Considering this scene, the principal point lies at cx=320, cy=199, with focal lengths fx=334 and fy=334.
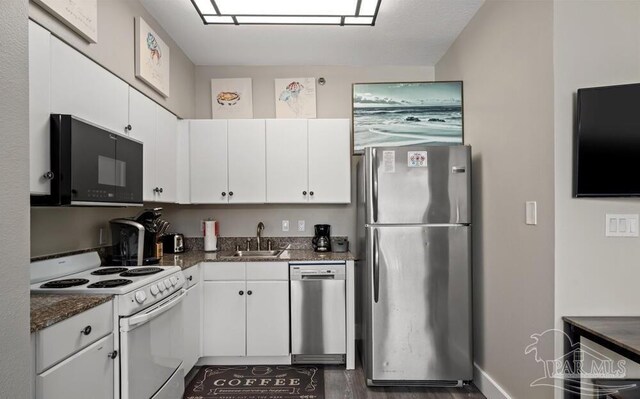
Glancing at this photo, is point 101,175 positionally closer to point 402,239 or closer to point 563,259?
point 402,239

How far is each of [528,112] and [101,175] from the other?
2.36 m

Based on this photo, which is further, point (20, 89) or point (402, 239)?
point (402, 239)

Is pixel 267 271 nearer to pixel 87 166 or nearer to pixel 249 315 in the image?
pixel 249 315

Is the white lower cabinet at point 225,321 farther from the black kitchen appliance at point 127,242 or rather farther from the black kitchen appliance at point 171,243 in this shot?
the black kitchen appliance at point 127,242

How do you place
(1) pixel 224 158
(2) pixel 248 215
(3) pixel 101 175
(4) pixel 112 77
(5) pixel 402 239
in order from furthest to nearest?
(2) pixel 248 215 → (1) pixel 224 158 → (5) pixel 402 239 → (4) pixel 112 77 → (3) pixel 101 175

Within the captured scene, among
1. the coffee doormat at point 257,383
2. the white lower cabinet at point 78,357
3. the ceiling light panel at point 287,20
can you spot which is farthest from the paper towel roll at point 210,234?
the ceiling light panel at point 287,20

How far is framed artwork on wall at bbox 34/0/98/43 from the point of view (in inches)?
62.6

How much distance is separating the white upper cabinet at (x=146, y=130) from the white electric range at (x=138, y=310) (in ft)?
1.96

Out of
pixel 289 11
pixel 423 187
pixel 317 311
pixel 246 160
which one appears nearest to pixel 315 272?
pixel 317 311

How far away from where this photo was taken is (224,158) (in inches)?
124

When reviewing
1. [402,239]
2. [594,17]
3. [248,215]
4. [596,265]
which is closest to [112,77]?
[248,215]

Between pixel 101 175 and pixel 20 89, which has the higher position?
pixel 20 89

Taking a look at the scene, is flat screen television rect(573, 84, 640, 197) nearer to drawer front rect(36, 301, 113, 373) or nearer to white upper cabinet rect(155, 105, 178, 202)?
drawer front rect(36, 301, 113, 373)

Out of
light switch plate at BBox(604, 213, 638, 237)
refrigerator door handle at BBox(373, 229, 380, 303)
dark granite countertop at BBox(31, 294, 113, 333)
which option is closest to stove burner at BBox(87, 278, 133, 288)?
dark granite countertop at BBox(31, 294, 113, 333)
